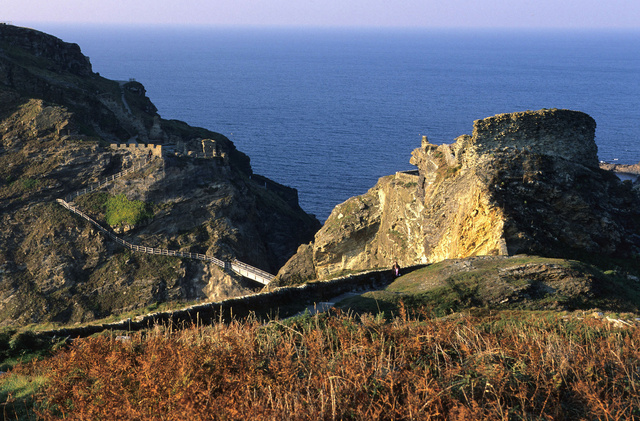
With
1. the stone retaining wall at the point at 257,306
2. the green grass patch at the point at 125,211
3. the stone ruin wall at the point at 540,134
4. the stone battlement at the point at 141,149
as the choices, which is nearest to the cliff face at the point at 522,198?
the stone ruin wall at the point at 540,134

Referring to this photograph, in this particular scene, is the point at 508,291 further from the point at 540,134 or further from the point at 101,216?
the point at 101,216

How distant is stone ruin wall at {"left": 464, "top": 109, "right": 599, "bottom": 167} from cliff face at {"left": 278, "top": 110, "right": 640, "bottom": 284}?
50 millimetres

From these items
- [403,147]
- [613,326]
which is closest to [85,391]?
[613,326]

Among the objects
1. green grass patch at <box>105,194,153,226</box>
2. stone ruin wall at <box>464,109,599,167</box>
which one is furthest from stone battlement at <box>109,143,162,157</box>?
stone ruin wall at <box>464,109,599,167</box>

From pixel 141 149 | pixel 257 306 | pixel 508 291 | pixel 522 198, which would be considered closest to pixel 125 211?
pixel 141 149

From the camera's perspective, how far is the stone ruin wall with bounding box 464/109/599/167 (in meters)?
29.9

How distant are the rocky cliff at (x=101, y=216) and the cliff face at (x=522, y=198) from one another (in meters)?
25.4

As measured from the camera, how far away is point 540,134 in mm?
29984

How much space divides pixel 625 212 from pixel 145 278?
40.3 metres

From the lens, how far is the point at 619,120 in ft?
479

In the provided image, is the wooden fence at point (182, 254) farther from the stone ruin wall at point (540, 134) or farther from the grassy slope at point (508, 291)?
the grassy slope at point (508, 291)

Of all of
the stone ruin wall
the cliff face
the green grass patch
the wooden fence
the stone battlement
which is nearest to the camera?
the cliff face

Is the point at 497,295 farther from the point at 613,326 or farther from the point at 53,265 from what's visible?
the point at 53,265

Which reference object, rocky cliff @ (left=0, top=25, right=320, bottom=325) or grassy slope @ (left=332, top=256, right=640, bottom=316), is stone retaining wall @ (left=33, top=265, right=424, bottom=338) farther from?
rocky cliff @ (left=0, top=25, right=320, bottom=325)
